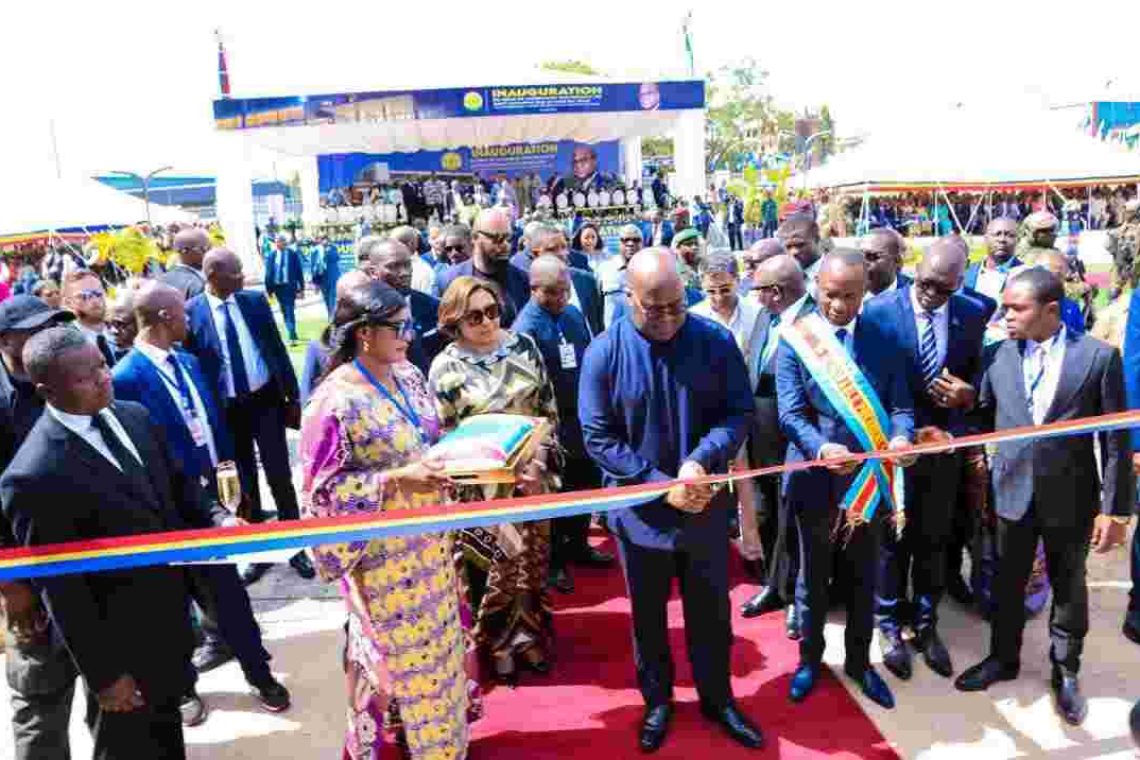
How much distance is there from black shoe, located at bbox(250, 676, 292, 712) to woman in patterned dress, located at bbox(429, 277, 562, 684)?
932mm

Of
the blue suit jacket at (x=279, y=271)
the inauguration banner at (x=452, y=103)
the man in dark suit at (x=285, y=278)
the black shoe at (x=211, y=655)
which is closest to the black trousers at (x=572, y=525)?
the black shoe at (x=211, y=655)

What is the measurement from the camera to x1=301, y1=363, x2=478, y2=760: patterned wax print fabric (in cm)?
272

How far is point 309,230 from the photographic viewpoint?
2552 centimetres

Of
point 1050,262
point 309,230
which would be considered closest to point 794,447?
point 1050,262

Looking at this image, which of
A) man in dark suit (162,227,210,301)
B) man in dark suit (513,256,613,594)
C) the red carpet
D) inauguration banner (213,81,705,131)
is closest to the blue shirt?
man in dark suit (513,256,613,594)

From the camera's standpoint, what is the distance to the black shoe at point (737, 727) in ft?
10.9

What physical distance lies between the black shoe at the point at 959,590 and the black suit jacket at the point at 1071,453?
1.25 m

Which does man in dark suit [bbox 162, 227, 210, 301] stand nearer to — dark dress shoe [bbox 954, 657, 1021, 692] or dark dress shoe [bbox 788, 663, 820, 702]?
dark dress shoe [bbox 788, 663, 820, 702]

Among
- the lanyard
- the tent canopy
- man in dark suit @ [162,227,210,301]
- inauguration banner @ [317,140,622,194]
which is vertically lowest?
the lanyard

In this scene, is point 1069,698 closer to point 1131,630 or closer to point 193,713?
point 1131,630

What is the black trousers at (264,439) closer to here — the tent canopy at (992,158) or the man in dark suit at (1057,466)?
the man in dark suit at (1057,466)

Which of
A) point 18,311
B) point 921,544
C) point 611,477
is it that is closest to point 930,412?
point 921,544

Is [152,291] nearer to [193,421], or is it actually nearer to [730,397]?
[193,421]

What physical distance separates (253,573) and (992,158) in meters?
16.8
